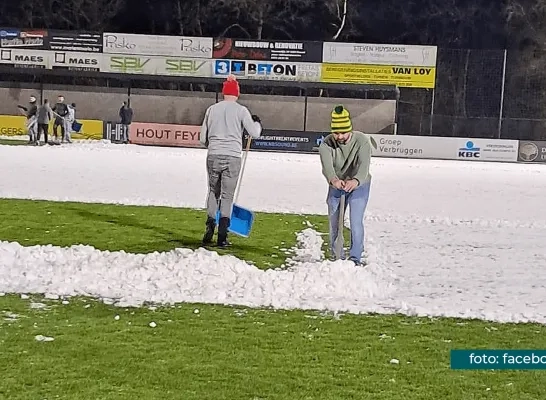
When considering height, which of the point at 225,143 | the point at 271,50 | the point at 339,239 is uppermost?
the point at 271,50

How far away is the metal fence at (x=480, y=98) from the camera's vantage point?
127 feet

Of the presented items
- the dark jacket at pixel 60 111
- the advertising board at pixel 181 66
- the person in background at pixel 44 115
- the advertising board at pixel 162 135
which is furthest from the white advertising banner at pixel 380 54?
the person in background at pixel 44 115

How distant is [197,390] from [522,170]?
23864 millimetres

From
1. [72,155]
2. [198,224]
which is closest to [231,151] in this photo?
[198,224]

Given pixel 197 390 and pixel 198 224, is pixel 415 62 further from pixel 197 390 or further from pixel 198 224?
pixel 197 390

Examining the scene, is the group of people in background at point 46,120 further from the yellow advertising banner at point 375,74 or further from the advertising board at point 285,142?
the yellow advertising banner at point 375,74

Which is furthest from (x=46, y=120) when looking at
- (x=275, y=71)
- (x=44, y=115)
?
(x=275, y=71)

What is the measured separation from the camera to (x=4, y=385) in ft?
14.6

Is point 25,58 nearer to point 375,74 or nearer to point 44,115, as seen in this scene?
point 44,115

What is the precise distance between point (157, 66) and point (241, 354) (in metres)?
36.0

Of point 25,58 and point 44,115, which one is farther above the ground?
point 25,58

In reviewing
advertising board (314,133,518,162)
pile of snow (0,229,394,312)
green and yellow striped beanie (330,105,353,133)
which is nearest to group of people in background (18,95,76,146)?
advertising board (314,133,518,162)

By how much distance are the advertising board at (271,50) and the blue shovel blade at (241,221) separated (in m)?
30.5

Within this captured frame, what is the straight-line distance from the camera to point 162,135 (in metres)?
33.6
